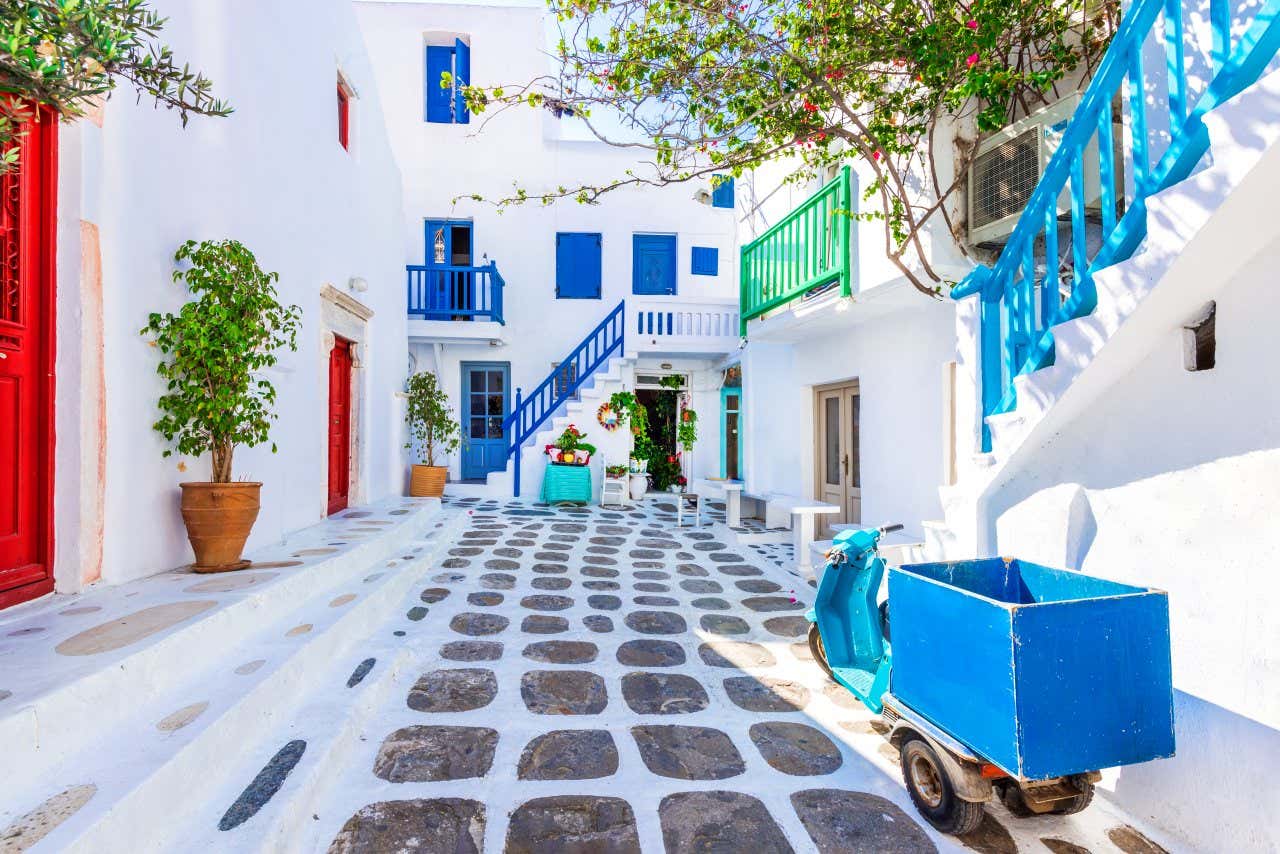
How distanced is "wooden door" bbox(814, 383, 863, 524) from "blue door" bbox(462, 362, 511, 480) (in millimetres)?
6340

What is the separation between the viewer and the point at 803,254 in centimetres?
770

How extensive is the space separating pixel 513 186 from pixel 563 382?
13.0 feet

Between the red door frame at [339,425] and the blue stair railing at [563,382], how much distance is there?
11.9 feet

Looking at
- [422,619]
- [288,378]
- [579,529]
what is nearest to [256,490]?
[422,619]

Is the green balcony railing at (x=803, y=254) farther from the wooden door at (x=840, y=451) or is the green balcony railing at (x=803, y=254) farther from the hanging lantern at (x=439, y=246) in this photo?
the hanging lantern at (x=439, y=246)

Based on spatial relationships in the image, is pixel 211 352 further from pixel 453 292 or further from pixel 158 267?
pixel 453 292

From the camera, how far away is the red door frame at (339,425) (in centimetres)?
732

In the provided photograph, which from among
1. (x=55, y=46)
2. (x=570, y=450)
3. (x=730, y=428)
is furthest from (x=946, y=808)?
(x=730, y=428)

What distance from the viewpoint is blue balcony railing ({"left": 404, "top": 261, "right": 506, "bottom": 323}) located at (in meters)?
11.5

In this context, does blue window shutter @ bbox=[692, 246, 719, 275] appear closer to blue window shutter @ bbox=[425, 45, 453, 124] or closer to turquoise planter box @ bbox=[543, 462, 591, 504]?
turquoise planter box @ bbox=[543, 462, 591, 504]

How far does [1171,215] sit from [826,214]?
5.05 m

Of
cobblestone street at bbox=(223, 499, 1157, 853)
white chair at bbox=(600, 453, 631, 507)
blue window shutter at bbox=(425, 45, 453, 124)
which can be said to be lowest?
cobblestone street at bbox=(223, 499, 1157, 853)

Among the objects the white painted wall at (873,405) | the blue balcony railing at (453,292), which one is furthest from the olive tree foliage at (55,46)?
the blue balcony railing at (453,292)

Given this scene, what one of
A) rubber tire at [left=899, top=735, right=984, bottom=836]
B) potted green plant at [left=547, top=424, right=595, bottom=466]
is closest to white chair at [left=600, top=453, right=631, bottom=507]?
potted green plant at [left=547, top=424, right=595, bottom=466]
